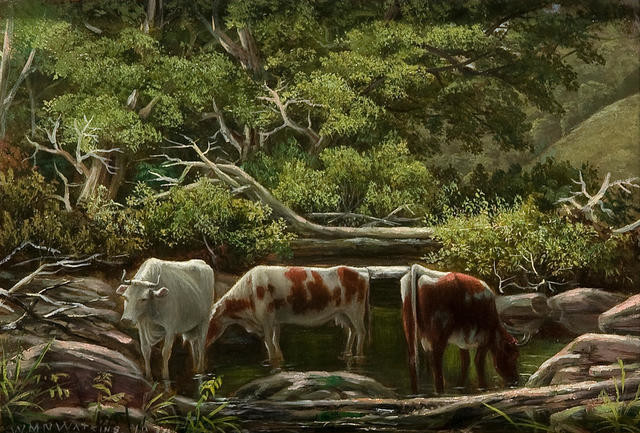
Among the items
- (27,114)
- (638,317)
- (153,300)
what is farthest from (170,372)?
(638,317)

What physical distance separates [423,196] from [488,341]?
93 cm

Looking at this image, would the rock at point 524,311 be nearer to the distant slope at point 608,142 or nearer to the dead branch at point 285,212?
the dead branch at point 285,212

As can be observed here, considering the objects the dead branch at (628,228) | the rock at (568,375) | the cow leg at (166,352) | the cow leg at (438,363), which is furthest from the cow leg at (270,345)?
the dead branch at (628,228)

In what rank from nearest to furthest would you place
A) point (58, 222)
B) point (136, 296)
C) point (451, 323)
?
point (136, 296), point (58, 222), point (451, 323)

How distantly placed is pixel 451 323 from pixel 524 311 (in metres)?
0.48

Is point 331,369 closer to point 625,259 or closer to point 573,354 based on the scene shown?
point 573,354

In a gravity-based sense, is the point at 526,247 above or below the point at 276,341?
above

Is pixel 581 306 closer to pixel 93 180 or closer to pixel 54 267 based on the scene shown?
pixel 93 180

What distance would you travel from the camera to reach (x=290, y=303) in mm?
5242

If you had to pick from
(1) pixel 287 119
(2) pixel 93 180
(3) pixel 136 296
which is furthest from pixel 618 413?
(2) pixel 93 180

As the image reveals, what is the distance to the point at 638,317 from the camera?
17.9 ft

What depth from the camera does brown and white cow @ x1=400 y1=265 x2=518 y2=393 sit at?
5262 mm

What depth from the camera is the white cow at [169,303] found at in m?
5.05

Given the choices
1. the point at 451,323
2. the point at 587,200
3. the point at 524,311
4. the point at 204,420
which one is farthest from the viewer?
the point at 587,200
